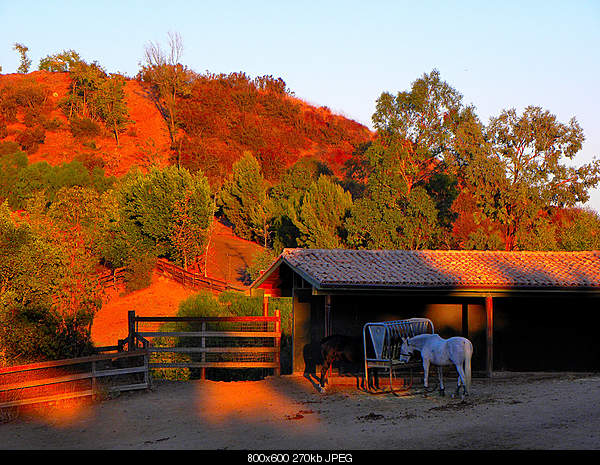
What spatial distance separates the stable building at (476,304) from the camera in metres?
15.8

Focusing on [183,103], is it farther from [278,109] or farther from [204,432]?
[204,432]

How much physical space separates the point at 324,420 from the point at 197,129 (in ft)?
228

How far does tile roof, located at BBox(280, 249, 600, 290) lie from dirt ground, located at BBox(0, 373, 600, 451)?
2.47 m

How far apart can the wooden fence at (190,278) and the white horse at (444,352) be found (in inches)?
1022

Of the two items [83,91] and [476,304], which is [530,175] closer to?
[476,304]

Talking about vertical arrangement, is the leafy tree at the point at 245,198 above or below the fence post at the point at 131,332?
above

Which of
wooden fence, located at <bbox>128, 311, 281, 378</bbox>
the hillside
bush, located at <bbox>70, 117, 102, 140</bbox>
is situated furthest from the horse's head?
bush, located at <bbox>70, 117, 102, 140</bbox>

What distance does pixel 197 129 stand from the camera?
78.0 m

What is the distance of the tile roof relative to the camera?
1565 centimetres

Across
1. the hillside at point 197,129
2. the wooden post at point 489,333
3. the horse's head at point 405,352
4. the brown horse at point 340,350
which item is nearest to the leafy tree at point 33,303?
the brown horse at point 340,350

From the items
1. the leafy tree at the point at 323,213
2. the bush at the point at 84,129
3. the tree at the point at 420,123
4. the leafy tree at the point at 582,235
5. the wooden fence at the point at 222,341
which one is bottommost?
the wooden fence at the point at 222,341

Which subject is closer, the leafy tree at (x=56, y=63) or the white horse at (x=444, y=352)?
the white horse at (x=444, y=352)

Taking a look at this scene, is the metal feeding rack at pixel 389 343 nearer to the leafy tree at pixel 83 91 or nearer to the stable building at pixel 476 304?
the stable building at pixel 476 304

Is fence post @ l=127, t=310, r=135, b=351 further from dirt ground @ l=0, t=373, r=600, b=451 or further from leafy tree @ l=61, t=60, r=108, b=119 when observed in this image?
leafy tree @ l=61, t=60, r=108, b=119
